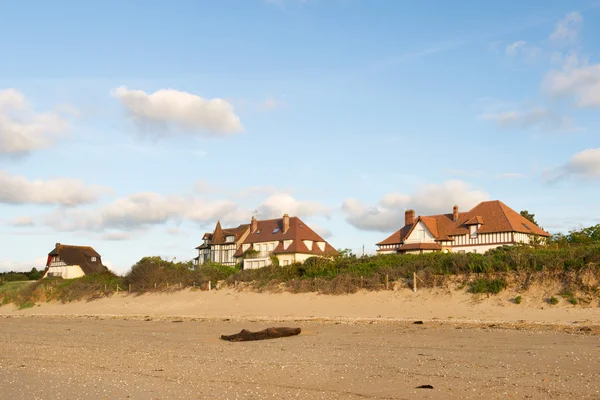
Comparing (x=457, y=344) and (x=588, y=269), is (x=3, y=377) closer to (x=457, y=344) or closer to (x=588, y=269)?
(x=457, y=344)

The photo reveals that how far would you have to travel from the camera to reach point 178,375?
A: 39.8 ft

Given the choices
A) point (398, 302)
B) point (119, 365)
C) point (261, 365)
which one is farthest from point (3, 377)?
point (398, 302)

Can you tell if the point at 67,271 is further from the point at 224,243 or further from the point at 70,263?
the point at 224,243

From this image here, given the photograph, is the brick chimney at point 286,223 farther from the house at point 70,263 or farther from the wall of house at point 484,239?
the house at point 70,263

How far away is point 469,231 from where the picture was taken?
4981 cm

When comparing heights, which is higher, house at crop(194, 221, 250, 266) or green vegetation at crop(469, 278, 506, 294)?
house at crop(194, 221, 250, 266)

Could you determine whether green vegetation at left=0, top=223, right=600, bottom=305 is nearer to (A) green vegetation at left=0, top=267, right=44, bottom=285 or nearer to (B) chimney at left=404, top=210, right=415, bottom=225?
(B) chimney at left=404, top=210, right=415, bottom=225

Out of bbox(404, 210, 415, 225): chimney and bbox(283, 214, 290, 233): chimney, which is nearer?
bbox(404, 210, 415, 225): chimney

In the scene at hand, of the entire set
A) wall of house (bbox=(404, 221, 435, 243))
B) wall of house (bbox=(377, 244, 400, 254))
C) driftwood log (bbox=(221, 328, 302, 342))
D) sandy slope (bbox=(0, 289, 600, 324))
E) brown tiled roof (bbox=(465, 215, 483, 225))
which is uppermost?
brown tiled roof (bbox=(465, 215, 483, 225))

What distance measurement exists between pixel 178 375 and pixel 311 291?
60.9 ft

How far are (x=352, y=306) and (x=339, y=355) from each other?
13.2 m

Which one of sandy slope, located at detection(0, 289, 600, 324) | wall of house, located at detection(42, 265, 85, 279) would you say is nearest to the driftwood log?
sandy slope, located at detection(0, 289, 600, 324)

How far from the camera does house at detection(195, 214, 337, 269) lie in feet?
180

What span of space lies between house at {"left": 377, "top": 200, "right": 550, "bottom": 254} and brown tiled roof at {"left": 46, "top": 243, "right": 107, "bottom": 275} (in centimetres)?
3459
